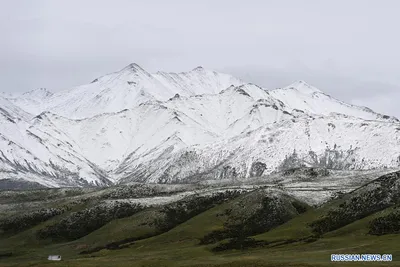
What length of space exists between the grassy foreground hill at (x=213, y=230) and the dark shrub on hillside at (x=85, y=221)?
0.29 metres

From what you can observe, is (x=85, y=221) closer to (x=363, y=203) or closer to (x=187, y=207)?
(x=187, y=207)

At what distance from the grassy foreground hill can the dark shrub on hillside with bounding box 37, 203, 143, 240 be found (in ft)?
0.96

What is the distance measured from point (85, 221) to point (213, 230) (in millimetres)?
49372

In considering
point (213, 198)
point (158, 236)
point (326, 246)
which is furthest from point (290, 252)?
point (213, 198)

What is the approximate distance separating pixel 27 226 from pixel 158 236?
2217 inches

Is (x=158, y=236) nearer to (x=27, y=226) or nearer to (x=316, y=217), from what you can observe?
(x=316, y=217)

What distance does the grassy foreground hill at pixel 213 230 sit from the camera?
10881 cm

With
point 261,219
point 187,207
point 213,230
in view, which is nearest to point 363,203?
point 261,219

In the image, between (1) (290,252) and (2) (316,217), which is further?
(2) (316,217)

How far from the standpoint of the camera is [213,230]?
152m

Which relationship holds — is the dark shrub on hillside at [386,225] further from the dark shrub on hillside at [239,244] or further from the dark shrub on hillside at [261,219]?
the dark shrub on hillside at [261,219]

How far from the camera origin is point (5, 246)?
6594 inches

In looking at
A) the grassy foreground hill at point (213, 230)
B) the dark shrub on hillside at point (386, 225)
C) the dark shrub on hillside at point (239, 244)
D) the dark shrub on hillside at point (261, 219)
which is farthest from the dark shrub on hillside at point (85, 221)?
the dark shrub on hillside at point (386, 225)

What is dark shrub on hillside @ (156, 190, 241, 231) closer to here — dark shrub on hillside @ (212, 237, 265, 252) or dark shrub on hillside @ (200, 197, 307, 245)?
dark shrub on hillside @ (200, 197, 307, 245)
